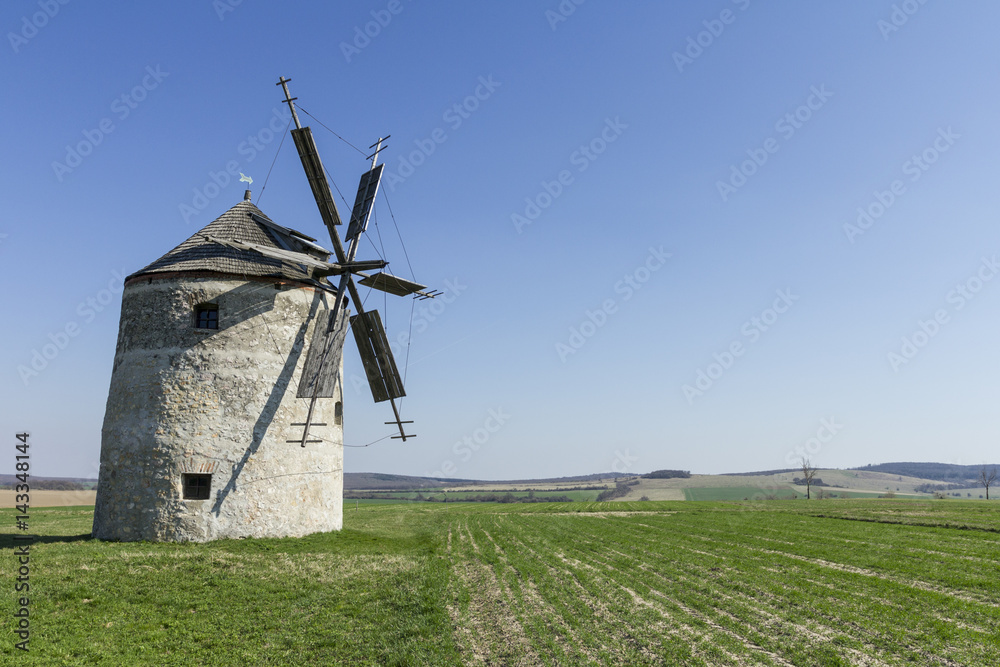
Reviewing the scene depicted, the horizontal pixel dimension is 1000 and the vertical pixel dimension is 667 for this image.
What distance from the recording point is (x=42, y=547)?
16.0 m

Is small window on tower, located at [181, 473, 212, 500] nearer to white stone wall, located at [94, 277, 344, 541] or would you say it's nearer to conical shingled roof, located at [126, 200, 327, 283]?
white stone wall, located at [94, 277, 344, 541]

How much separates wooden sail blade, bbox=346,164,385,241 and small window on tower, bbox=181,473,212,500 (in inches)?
370

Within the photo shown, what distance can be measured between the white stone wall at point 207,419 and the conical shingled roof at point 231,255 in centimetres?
44

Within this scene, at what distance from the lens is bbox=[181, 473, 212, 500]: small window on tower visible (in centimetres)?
1747

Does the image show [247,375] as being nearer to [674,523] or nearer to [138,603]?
[138,603]

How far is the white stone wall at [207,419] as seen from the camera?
56.7 ft

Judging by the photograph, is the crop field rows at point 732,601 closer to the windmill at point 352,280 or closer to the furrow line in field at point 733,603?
the furrow line in field at point 733,603

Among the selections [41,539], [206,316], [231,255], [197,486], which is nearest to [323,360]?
[206,316]

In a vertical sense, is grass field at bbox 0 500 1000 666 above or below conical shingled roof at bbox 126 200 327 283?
below

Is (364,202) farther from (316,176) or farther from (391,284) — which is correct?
(391,284)

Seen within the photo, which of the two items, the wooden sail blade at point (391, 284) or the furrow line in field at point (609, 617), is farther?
the wooden sail blade at point (391, 284)

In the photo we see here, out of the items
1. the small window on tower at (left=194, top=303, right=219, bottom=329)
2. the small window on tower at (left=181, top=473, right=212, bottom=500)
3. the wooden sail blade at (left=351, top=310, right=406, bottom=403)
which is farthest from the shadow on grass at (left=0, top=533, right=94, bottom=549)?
the wooden sail blade at (left=351, top=310, right=406, bottom=403)

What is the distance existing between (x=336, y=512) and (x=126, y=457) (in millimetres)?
6732

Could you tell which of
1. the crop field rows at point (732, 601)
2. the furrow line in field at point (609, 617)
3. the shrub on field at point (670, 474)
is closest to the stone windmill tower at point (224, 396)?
the crop field rows at point (732, 601)
